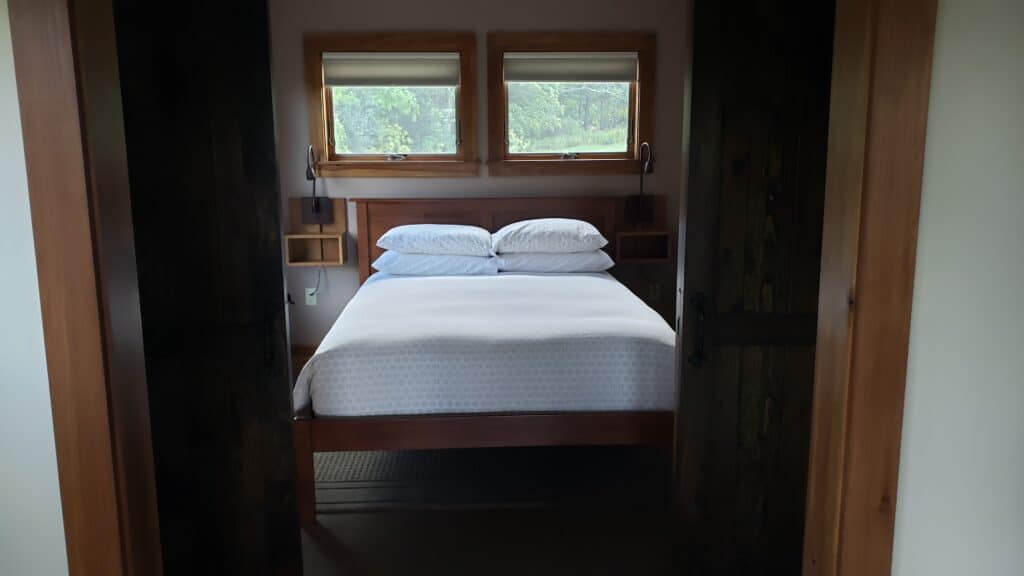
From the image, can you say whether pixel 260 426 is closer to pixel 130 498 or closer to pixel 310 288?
pixel 130 498

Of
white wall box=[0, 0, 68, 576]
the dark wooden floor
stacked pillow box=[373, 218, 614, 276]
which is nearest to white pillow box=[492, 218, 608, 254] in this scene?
stacked pillow box=[373, 218, 614, 276]

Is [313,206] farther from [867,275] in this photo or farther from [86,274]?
[867,275]

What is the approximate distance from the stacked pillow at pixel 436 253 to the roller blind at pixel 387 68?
36.7 inches

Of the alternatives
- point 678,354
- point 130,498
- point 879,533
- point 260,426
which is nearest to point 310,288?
point 260,426

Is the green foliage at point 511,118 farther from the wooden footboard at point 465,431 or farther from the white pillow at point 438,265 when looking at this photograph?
the wooden footboard at point 465,431

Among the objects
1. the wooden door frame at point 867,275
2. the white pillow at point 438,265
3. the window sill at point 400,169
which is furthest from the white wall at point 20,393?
the window sill at point 400,169

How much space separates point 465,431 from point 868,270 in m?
1.70

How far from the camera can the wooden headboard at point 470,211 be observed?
412 centimetres

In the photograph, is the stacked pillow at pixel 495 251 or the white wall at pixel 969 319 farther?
the stacked pillow at pixel 495 251

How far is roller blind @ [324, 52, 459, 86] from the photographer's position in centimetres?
401

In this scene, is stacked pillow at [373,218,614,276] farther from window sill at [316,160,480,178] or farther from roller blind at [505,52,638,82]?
roller blind at [505,52,638,82]

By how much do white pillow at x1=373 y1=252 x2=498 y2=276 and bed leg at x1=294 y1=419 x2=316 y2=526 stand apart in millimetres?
1533

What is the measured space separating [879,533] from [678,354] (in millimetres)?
989

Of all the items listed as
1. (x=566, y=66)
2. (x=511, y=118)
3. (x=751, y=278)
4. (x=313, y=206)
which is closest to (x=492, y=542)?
(x=751, y=278)
